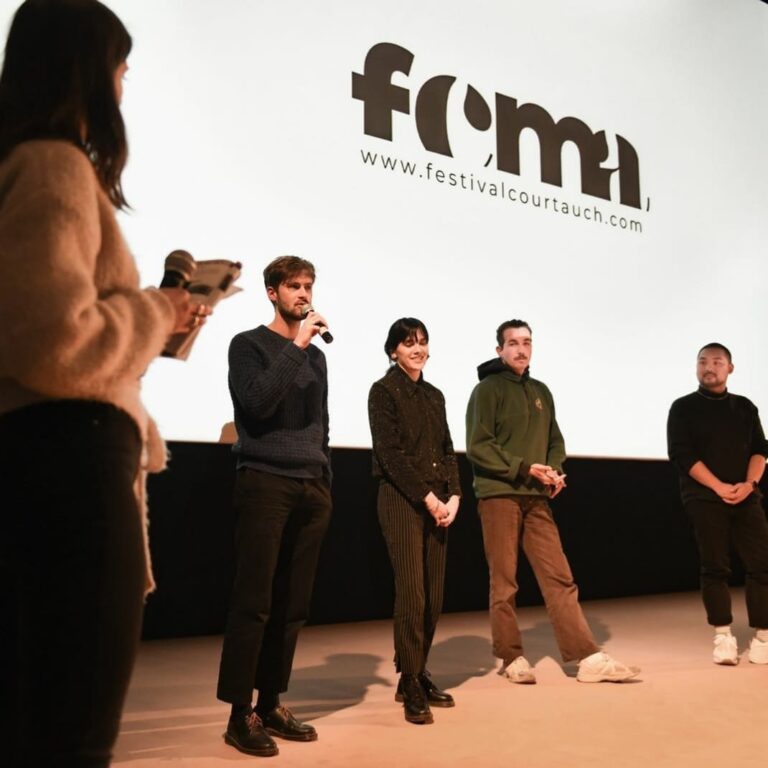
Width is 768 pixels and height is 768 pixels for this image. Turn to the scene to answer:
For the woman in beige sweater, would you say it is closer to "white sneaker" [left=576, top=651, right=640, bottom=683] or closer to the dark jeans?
the dark jeans

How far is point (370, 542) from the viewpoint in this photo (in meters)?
4.57

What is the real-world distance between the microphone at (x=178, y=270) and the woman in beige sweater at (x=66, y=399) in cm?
13

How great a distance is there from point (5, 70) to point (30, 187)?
7.4 inches

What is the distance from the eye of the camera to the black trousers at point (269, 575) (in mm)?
2270

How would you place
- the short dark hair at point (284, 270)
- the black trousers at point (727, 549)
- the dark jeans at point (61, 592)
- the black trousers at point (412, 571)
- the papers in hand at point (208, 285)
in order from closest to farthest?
1. the dark jeans at point (61, 592)
2. the papers in hand at point (208, 285)
3. the short dark hair at point (284, 270)
4. the black trousers at point (412, 571)
5. the black trousers at point (727, 549)

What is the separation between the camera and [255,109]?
3734 mm

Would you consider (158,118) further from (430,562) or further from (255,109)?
(430,562)

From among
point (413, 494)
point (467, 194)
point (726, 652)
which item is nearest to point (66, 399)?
point (413, 494)

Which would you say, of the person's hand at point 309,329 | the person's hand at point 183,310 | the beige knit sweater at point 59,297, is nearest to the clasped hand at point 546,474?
the person's hand at point 309,329

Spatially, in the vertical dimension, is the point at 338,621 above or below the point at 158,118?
below

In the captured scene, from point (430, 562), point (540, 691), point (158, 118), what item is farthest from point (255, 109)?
point (540, 691)

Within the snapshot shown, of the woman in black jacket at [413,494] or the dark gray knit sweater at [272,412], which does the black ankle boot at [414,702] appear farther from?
the dark gray knit sweater at [272,412]

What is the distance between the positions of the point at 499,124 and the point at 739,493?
2122mm

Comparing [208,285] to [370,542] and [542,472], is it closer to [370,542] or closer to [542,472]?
[542,472]
